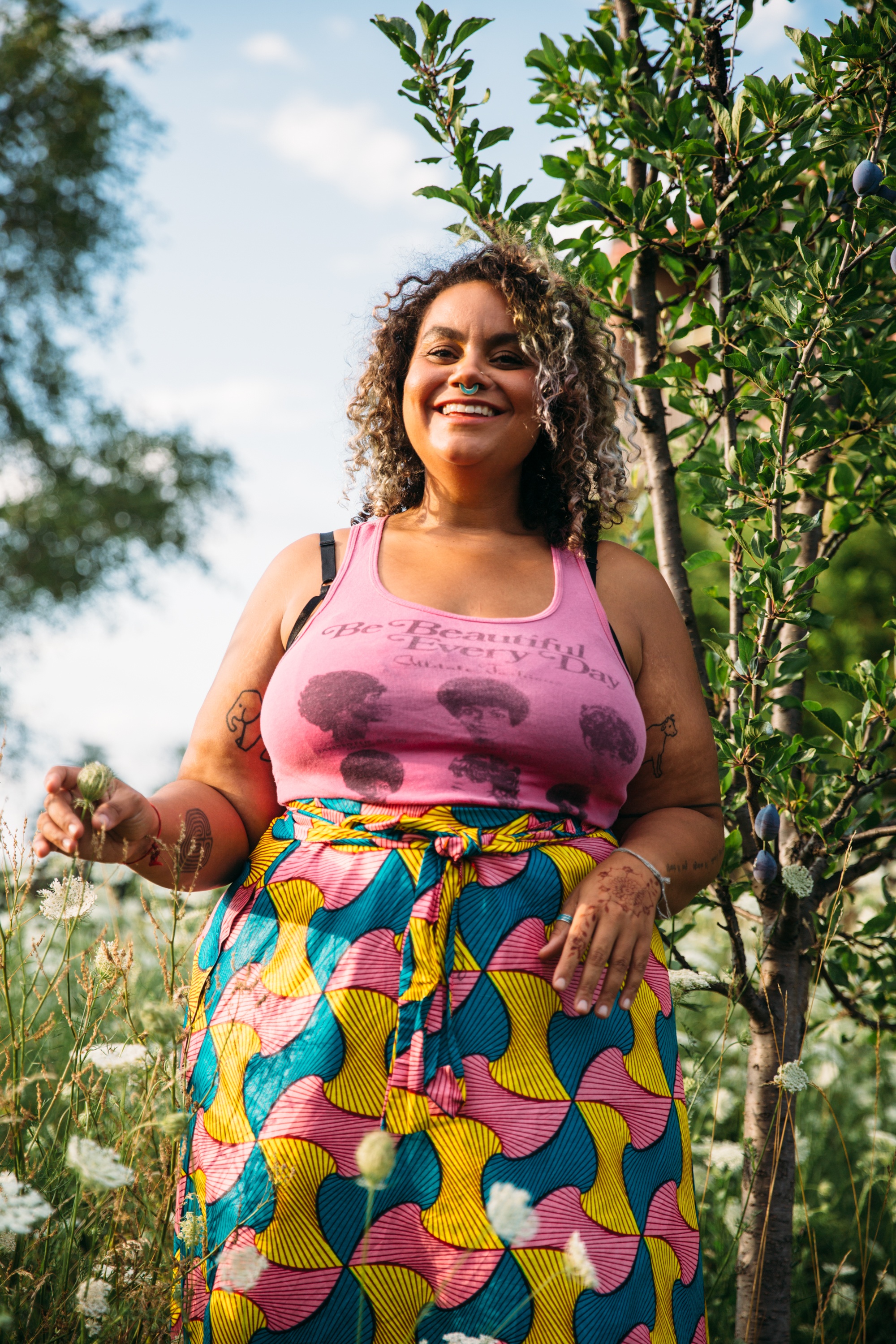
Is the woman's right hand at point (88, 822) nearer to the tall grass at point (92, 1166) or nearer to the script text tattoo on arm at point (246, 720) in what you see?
the tall grass at point (92, 1166)

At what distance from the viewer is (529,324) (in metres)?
2.00

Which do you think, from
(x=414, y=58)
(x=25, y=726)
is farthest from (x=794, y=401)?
(x=25, y=726)

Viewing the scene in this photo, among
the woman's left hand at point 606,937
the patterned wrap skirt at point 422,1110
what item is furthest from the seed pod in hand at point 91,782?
the woman's left hand at point 606,937

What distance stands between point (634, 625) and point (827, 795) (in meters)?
0.72

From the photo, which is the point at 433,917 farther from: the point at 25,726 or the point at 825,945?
the point at 25,726

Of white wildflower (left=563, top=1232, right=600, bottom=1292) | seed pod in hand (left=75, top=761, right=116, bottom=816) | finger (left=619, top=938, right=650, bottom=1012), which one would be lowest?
white wildflower (left=563, top=1232, right=600, bottom=1292)

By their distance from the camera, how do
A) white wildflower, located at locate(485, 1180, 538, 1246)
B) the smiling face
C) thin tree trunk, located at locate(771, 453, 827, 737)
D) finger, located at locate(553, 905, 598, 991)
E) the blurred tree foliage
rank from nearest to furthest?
1. white wildflower, located at locate(485, 1180, 538, 1246)
2. finger, located at locate(553, 905, 598, 991)
3. the smiling face
4. thin tree trunk, located at locate(771, 453, 827, 737)
5. the blurred tree foliage

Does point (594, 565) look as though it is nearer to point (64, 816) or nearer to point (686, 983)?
point (686, 983)

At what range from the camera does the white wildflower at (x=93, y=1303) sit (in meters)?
1.27

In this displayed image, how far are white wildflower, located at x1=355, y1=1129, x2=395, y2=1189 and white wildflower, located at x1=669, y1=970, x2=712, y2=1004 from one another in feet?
3.64

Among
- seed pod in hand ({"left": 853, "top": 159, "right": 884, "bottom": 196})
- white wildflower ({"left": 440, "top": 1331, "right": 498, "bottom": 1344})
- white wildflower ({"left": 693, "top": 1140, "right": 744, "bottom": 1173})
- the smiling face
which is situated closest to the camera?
white wildflower ({"left": 440, "top": 1331, "right": 498, "bottom": 1344})

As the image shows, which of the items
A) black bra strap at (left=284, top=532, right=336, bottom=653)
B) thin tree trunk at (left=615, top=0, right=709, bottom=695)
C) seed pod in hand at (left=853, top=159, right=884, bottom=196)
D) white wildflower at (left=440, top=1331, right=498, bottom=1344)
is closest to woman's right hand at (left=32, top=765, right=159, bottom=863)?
black bra strap at (left=284, top=532, right=336, bottom=653)

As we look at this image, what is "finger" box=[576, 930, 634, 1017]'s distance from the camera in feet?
4.81

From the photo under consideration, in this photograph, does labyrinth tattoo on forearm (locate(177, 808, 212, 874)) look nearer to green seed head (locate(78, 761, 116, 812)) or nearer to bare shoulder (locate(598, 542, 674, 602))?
green seed head (locate(78, 761, 116, 812))
